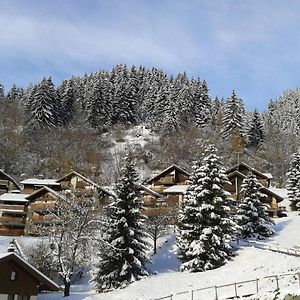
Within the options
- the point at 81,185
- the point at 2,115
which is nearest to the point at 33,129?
the point at 2,115

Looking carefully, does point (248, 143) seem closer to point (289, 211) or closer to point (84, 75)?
point (289, 211)

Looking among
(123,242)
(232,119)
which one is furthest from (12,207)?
(232,119)

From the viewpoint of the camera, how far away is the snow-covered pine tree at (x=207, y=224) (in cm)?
4012

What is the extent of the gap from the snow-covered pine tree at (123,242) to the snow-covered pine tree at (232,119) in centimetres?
6082

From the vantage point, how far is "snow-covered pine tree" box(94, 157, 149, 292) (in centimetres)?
3822

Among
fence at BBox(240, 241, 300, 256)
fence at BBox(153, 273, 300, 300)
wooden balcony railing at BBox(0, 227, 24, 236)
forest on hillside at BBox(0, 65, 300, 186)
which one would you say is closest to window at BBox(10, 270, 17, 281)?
fence at BBox(153, 273, 300, 300)

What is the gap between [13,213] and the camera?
64875 mm

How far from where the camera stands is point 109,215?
1619 inches

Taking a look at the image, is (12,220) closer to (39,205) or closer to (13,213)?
(13,213)

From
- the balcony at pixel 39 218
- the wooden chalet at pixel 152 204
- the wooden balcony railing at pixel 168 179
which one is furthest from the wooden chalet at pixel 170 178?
the balcony at pixel 39 218

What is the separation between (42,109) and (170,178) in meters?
42.7

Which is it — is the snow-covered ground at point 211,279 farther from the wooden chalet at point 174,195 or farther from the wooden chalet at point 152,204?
the wooden chalet at point 174,195

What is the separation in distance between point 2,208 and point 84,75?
109m

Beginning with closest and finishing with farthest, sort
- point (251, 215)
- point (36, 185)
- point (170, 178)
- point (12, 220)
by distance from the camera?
point (251, 215)
point (12, 220)
point (36, 185)
point (170, 178)
